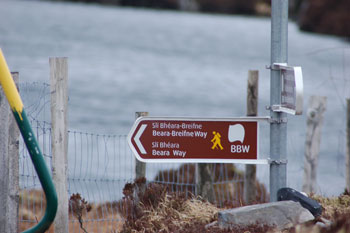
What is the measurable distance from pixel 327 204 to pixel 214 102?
104ft

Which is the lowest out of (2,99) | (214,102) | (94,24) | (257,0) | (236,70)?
(2,99)

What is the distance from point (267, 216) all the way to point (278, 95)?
1.18 metres

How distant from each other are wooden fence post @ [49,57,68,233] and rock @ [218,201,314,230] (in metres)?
1.52

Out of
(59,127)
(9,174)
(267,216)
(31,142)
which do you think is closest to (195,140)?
(267,216)

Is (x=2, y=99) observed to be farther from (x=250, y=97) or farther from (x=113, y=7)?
(x=113, y=7)

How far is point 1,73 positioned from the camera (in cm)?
434

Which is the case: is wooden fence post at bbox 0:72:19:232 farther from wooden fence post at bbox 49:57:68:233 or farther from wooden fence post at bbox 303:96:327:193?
wooden fence post at bbox 303:96:327:193

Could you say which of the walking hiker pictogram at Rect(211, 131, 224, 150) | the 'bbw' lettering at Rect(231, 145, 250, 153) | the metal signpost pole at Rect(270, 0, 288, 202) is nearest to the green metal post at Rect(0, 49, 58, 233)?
the walking hiker pictogram at Rect(211, 131, 224, 150)

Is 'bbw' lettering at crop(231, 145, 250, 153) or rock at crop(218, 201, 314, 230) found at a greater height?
'bbw' lettering at crop(231, 145, 250, 153)

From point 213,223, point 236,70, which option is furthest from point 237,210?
point 236,70

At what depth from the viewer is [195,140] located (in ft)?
19.7

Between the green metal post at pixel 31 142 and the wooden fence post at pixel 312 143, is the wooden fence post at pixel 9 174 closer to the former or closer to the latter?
the green metal post at pixel 31 142

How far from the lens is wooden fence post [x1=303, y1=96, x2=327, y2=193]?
991cm

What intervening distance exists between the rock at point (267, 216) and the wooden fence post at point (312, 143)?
14.9 ft
